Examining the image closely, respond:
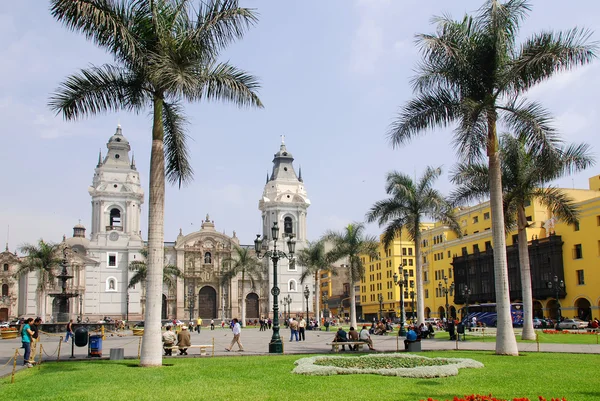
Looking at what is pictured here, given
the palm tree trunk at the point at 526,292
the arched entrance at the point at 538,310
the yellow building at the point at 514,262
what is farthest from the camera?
the arched entrance at the point at 538,310

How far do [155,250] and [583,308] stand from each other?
155 feet

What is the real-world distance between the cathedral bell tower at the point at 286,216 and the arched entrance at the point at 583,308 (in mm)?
37926

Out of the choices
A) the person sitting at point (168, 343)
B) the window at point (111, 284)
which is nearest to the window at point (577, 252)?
the person sitting at point (168, 343)

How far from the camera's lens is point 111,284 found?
7806 cm

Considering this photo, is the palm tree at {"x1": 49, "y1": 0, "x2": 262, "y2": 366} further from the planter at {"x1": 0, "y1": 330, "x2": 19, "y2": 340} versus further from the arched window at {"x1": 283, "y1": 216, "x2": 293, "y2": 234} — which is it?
the arched window at {"x1": 283, "y1": 216, "x2": 293, "y2": 234}

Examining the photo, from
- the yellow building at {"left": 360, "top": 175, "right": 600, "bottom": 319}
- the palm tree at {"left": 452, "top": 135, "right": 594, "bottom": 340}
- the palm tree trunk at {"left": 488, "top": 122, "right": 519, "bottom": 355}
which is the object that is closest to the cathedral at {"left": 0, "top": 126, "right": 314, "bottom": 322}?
the yellow building at {"left": 360, "top": 175, "right": 600, "bottom": 319}

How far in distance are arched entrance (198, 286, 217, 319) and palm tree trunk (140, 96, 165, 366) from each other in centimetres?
6697

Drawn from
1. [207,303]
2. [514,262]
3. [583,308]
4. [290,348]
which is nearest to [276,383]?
[290,348]

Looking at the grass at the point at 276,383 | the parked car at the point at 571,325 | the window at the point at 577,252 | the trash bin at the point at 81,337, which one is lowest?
the parked car at the point at 571,325

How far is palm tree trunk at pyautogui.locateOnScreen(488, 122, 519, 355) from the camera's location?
1898 cm

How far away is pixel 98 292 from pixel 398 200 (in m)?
51.9

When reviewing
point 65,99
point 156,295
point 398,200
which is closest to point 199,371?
point 156,295

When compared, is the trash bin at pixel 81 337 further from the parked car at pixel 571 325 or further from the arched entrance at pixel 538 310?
the arched entrance at pixel 538 310

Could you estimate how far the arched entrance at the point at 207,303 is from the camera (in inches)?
3246
